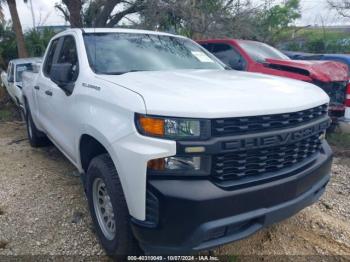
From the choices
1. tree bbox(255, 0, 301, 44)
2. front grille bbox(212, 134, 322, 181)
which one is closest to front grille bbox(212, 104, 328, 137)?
front grille bbox(212, 134, 322, 181)

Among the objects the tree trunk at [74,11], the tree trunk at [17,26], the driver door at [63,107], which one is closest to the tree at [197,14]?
the tree trunk at [74,11]

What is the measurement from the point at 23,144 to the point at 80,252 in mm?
3997

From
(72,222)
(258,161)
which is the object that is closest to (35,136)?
(72,222)

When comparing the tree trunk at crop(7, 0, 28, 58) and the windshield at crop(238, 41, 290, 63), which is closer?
the windshield at crop(238, 41, 290, 63)

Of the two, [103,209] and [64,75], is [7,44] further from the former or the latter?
[103,209]

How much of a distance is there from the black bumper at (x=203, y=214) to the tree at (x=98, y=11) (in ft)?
32.5

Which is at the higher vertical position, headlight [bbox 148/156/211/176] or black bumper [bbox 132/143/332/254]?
headlight [bbox 148/156/211/176]

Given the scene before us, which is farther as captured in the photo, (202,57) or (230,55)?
(230,55)

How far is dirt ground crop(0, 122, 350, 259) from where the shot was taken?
298cm

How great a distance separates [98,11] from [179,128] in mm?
12534

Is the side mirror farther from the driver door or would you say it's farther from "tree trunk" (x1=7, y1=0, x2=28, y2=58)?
"tree trunk" (x1=7, y1=0, x2=28, y2=58)

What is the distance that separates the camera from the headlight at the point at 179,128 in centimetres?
214

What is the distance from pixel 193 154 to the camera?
214cm

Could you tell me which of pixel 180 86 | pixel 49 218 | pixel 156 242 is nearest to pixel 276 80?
pixel 180 86
